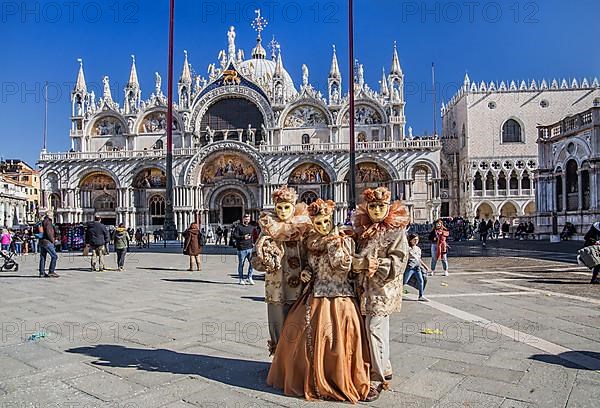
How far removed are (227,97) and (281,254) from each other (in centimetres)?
3787

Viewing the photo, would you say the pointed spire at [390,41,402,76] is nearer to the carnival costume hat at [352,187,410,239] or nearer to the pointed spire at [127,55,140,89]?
the pointed spire at [127,55,140,89]

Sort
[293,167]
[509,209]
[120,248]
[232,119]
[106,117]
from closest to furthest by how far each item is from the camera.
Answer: [120,248] < [293,167] < [232,119] < [106,117] < [509,209]

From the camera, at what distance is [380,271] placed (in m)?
3.73

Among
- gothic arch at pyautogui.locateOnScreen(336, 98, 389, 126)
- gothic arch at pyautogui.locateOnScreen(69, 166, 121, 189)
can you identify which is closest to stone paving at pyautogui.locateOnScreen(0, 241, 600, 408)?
gothic arch at pyautogui.locateOnScreen(336, 98, 389, 126)

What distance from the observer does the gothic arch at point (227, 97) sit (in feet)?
129

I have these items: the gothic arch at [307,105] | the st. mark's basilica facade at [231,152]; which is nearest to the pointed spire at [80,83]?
the st. mark's basilica facade at [231,152]

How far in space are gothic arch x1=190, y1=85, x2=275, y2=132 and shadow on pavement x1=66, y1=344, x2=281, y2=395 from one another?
34.9 m

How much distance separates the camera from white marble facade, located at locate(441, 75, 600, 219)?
41.9 meters

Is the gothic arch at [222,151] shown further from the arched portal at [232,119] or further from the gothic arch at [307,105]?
the gothic arch at [307,105]

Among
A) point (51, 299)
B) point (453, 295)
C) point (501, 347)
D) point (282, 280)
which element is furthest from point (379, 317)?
point (51, 299)

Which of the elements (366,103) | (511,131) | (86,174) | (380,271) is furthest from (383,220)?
(511,131)

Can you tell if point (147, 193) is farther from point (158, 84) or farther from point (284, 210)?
point (284, 210)

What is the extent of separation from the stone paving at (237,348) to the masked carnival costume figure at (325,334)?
176mm

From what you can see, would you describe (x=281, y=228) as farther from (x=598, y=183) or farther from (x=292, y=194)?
(x=598, y=183)
